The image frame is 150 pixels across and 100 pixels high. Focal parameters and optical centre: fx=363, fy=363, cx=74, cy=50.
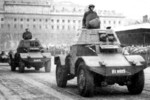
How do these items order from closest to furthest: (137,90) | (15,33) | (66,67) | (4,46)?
1. (137,90)
2. (66,67)
3. (4,46)
4. (15,33)

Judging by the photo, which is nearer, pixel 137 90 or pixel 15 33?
pixel 137 90

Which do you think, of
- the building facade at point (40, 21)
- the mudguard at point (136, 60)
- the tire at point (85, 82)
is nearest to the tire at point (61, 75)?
the tire at point (85, 82)

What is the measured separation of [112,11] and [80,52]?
11880 centimetres

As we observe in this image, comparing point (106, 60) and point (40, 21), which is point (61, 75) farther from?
point (40, 21)

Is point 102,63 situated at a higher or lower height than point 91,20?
lower

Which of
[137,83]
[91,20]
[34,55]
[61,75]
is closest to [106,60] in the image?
[137,83]

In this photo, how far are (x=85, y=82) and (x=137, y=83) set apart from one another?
1.55m

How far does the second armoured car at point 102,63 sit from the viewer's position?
9.69 meters

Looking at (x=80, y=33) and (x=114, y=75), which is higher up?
(x=80, y=33)

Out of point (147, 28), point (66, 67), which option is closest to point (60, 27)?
point (147, 28)

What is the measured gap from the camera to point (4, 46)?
10425 centimetres

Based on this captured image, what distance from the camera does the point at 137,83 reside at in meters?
10.2

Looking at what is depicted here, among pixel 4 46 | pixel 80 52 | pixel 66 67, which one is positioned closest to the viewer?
pixel 80 52

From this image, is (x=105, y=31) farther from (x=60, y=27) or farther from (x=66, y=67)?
(x=60, y=27)
